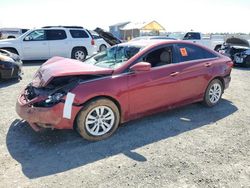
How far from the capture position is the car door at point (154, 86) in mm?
4523

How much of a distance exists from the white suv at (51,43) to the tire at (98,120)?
30.4 ft

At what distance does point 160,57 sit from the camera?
509 centimetres

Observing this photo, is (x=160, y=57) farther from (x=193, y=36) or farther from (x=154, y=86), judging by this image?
(x=193, y=36)

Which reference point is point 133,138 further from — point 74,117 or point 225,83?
point 225,83

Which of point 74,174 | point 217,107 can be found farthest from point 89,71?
point 217,107

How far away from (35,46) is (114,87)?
934 cm

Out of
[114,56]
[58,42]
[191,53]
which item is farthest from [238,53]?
[114,56]

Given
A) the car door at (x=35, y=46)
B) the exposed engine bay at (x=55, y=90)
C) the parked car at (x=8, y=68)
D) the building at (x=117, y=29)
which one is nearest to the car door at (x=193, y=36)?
the car door at (x=35, y=46)

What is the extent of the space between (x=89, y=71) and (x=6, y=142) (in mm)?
1698

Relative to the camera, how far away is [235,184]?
3.24 m

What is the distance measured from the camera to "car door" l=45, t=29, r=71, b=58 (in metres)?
12.8

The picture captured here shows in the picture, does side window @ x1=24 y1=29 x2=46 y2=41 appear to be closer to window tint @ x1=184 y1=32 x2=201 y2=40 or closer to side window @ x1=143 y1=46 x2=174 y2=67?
side window @ x1=143 y1=46 x2=174 y2=67

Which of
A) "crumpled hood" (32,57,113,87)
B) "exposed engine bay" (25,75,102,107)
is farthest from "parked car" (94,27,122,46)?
"exposed engine bay" (25,75,102,107)

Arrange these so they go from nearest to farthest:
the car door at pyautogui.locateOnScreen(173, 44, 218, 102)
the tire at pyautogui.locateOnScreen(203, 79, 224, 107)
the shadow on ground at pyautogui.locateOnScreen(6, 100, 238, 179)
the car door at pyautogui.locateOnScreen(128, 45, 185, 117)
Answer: the shadow on ground at pyautogui.locateOnScreen(6, 100, 238, 179) < the car door at pyautogui.locateOnScreen(128, 45, 185, 117) < the car door at pyautogui.locateOnScreen(173, 44, 218, 102) < the tire at pyautogui.locateOnScreen(203, 79, 224, 107)
